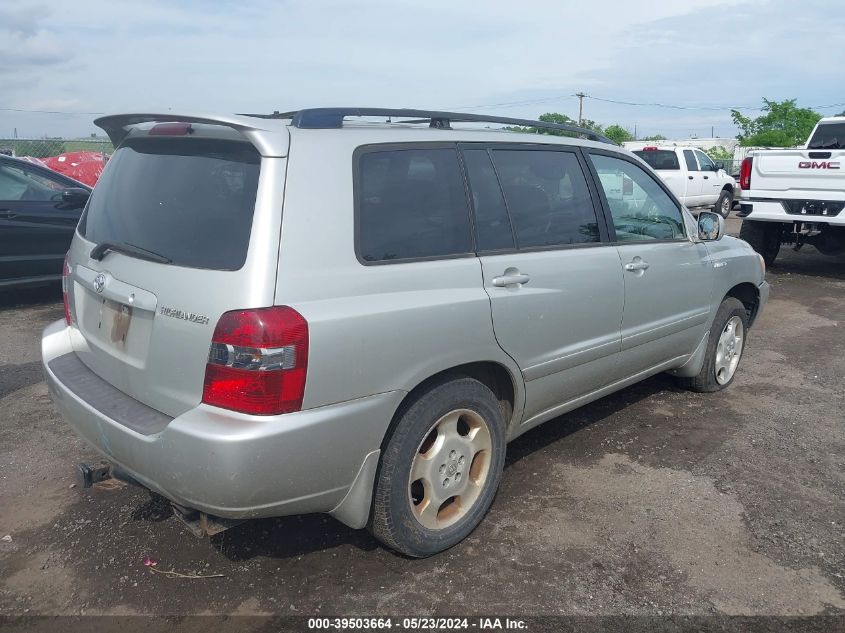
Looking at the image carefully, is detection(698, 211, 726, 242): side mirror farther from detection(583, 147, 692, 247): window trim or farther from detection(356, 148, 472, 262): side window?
detection(356, 148, 472, 262): side window

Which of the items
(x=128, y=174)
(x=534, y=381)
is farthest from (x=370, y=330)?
(x=128, y=174)

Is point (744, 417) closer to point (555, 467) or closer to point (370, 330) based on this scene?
point (555, 467)

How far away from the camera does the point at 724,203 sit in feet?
61.8

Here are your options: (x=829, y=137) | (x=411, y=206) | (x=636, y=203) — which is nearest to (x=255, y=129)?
(x=411, y=206)

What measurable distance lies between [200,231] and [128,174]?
0.74 m

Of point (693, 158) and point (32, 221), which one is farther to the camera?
point (693, 158)

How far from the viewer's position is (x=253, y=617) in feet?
8.85

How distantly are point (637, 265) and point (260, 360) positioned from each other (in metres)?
2.36

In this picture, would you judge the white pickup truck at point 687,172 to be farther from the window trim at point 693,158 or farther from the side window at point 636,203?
the side window at point 636,203

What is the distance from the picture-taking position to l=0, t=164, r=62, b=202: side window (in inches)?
295

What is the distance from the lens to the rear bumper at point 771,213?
9.02 meters

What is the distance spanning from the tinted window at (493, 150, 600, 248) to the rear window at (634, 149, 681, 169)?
14313mm

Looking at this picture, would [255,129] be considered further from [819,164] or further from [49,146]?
[49,146]

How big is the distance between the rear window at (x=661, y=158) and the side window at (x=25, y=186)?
43.7ft
